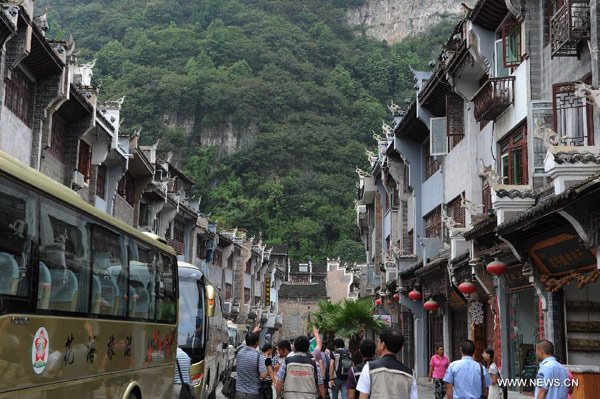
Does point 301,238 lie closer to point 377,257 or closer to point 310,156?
point 310,156

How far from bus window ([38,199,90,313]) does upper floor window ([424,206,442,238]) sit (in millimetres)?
22224

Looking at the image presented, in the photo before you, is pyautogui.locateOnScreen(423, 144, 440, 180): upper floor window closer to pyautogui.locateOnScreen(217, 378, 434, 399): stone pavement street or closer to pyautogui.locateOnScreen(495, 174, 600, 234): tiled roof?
pyautogui.locateOnScreen(217, 378, 434, 399): stone pavement street

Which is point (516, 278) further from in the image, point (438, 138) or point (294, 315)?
point (294, 315)

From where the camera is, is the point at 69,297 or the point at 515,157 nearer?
the point at 69,297

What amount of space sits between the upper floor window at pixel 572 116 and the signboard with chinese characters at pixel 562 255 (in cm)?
186

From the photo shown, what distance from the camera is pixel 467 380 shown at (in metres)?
10.3

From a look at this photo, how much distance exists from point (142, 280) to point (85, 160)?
58.3ft

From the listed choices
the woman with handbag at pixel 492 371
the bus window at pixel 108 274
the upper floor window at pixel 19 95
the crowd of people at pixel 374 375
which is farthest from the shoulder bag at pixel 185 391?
the upper floor window at pixel 19 95

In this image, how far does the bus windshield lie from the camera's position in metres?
17.6

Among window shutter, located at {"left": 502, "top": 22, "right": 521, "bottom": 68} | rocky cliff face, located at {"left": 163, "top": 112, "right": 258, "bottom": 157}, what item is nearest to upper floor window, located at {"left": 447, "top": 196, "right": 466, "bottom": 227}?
window shutter, located at {"left": 502, "top": 22, "right": 521, "bottom": 68}

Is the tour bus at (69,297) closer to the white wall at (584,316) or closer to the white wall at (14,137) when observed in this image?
the white wall at (584,316)

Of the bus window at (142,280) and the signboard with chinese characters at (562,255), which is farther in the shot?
the signboard with chinese characters at (562,255)

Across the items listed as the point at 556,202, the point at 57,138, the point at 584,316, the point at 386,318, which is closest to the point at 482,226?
the point at 584,316

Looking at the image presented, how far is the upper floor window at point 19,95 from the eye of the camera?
21.2 m
